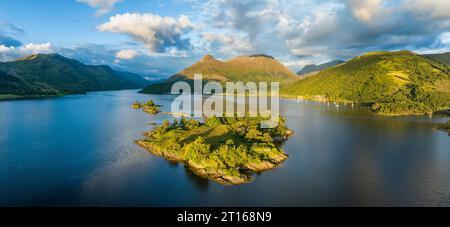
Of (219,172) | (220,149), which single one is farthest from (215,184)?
(220,149)

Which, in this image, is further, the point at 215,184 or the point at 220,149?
the point at 220,149

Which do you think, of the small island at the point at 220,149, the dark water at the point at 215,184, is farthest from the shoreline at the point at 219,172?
the dark water at the point at 215,184

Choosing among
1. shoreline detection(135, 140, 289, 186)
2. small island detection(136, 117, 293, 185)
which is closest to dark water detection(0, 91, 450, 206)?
shoreline detection(135, 140, 289, 186)

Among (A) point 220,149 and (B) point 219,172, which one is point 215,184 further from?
(A) point 220,149
